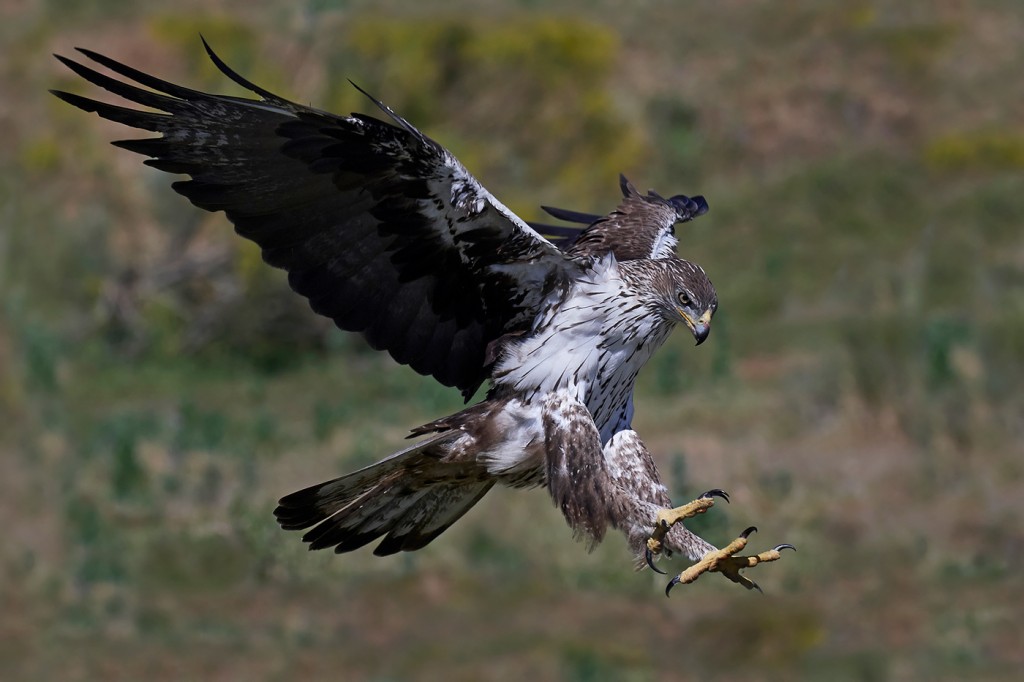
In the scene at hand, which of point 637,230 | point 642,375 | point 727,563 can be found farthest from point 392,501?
point 642,375

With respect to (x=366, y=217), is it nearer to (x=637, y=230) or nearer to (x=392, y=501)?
(x=392, y=501)

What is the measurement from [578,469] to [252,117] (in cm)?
201

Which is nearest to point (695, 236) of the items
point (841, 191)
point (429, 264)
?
point (841, 191)

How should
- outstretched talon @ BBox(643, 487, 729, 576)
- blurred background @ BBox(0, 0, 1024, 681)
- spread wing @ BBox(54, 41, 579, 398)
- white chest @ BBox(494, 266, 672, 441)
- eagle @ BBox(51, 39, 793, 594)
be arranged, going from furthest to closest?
blurred background @ BBox(0, 0, 1024, 681) → white chest @ BBox(494, 266, 672, 441) → outstretched talon @ BBox(643, 487, 729, 576) → eagle @ BBox(51, 39, 793, 594) → spread wing @ BBox(54, 41, 579, 398)

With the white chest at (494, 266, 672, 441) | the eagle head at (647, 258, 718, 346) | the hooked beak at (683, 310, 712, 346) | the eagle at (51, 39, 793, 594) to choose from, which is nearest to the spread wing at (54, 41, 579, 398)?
the eagle at (51, 39, 793, 594)

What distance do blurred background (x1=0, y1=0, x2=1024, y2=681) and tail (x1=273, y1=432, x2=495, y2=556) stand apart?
13.1 feet

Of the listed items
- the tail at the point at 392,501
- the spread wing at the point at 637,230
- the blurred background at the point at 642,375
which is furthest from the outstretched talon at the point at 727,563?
the blurred background at the point at 642,375

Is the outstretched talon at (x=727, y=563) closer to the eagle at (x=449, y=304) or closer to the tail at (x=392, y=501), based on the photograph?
the eagle at (x=449, y=304)

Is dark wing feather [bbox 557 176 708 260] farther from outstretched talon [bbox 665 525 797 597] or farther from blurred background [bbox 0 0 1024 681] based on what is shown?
blurred background [bbox 0 0 1024 681]

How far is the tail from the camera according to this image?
7703 mm

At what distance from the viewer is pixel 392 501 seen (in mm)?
7992

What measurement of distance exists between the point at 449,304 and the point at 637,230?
1.05 meters

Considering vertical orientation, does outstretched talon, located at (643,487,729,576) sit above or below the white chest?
below

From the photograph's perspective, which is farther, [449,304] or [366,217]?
[449,304]
